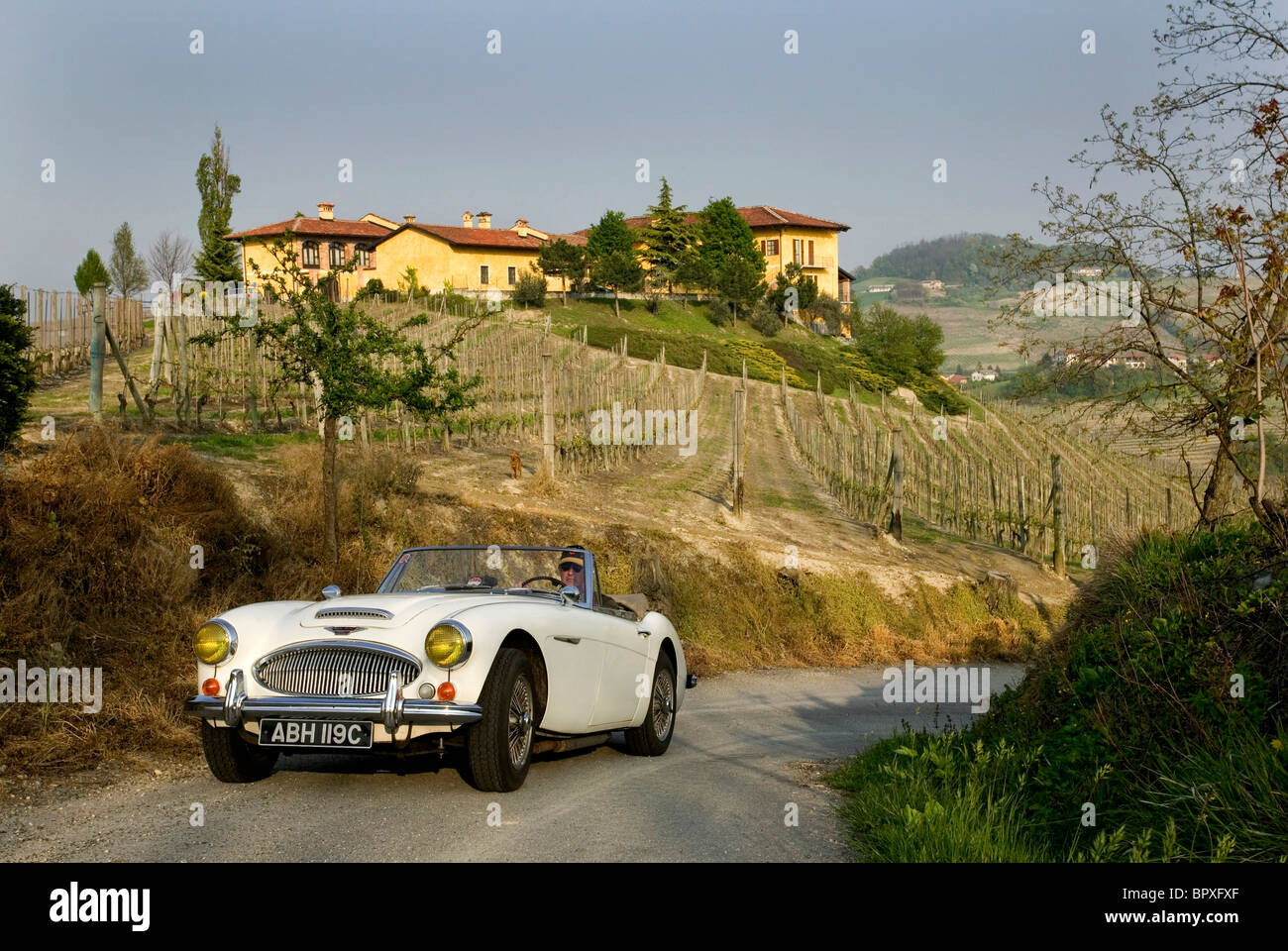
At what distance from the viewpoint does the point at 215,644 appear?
7305mm

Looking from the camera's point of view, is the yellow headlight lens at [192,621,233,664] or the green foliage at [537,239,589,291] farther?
the green foliage at [537,239,589,291]

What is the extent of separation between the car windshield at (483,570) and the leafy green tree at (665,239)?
92.3 meters

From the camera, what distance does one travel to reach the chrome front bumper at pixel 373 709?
6777 mm

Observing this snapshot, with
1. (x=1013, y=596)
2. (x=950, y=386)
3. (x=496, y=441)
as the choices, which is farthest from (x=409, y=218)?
(x=1013, y=596)

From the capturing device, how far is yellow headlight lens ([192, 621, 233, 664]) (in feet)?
23.9

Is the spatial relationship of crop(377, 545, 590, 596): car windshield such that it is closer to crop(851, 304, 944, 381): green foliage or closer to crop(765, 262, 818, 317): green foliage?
crop(851, 304, 944, 381): green foliage

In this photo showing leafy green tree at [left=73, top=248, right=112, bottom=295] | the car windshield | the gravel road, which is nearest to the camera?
the gravel road

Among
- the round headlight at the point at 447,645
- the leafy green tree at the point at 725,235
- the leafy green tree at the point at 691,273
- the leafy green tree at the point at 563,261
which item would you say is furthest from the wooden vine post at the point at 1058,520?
the leafy green tree at the point at 725,235

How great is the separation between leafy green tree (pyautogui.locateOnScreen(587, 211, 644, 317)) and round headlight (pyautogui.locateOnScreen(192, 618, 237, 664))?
81270 millimetres

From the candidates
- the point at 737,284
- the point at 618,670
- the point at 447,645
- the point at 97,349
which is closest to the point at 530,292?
the point at 737,284

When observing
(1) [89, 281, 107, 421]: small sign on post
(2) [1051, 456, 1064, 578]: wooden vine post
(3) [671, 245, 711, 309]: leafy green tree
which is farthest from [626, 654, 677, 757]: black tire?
(3) [671, 245, 711, 309]: leafy green tree

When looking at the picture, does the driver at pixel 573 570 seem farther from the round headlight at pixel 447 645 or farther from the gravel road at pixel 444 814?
the round headlight at pixel 447 645
